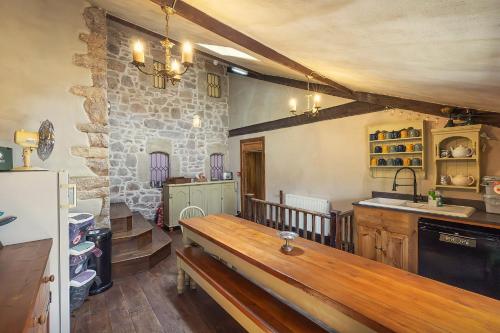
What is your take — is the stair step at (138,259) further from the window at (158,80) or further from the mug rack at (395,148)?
the window at (158,80)

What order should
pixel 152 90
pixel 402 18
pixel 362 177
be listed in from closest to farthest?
pixel 402 18
pixel 362 177
pixel 152 90

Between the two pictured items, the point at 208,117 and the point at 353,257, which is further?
the point at 208,117

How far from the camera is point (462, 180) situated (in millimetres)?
2818

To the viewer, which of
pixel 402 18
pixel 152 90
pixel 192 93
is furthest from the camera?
pixel 192 93

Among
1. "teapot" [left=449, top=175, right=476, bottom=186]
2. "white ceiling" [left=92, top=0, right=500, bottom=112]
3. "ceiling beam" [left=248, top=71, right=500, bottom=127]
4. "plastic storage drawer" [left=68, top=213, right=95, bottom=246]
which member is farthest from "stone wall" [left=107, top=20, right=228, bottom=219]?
"teapot" [left=449, top=175, right=476, bottom=186]

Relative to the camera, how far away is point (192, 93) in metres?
6.54

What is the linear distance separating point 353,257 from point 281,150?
3.70 meters

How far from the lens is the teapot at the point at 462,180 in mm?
2775

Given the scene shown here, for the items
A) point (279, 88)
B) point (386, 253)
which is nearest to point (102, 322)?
point (386, 253)

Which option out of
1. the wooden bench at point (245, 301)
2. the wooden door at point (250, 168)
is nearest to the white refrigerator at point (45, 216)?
the wooden bench at point (245, 301)

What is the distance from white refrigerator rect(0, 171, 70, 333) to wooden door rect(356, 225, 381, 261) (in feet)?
10.7

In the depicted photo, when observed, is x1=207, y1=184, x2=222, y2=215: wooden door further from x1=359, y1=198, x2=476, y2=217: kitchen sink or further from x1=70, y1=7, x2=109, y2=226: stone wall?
x1=359, y1=198, x2=476, y2=217: kitchen sink

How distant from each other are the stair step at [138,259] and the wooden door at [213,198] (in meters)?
2.08

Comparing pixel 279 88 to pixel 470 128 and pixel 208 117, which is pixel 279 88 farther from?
pixel 470 128
